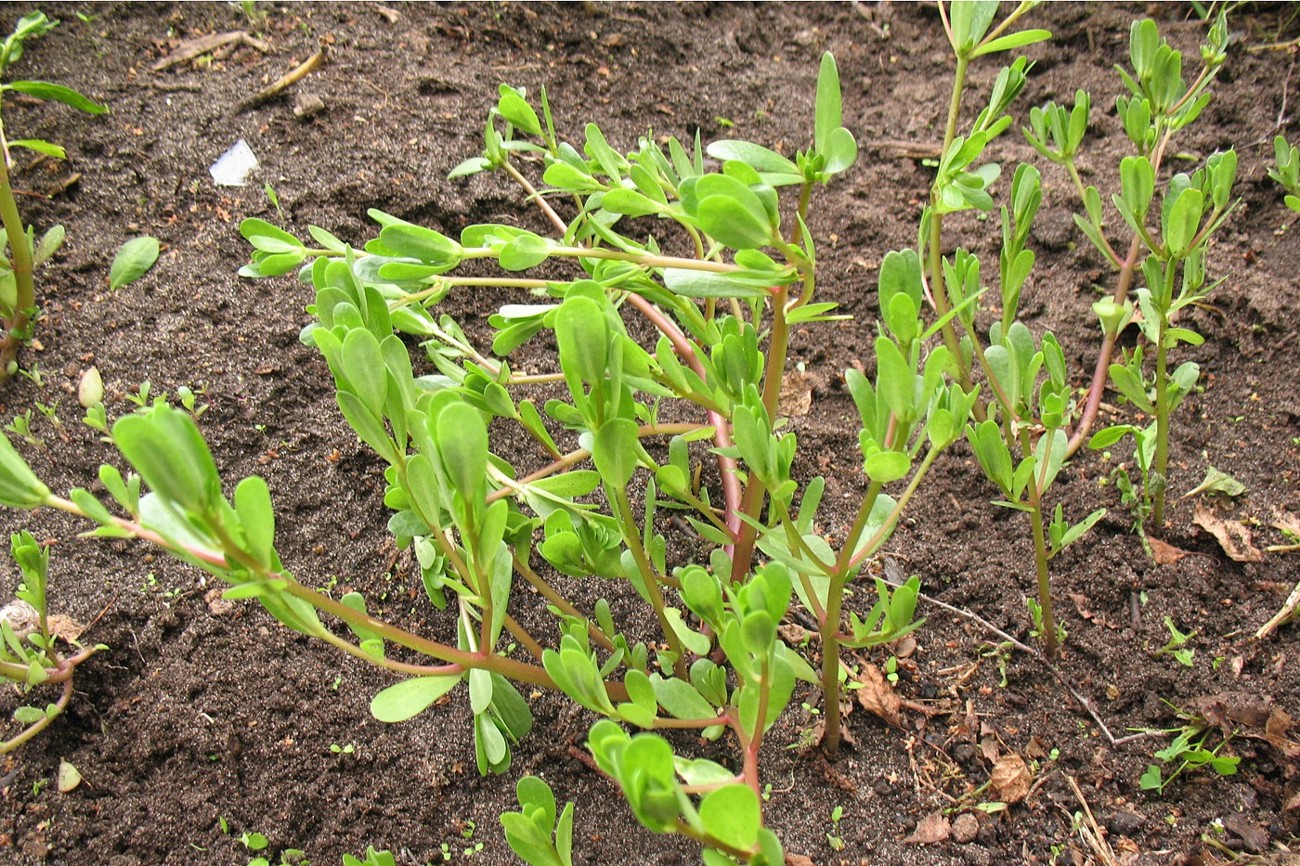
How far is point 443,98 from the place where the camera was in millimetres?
2170

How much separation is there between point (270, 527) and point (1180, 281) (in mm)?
1774

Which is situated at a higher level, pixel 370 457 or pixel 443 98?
pixel 443 98

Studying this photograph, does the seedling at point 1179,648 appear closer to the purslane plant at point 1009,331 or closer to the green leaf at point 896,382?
the purslane plant at point 1009,331

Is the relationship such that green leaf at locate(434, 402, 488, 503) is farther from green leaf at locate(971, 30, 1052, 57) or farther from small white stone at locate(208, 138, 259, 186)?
small white stone at locate(208, 138, 259, 186)

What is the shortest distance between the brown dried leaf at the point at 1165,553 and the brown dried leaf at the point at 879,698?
0.51 m

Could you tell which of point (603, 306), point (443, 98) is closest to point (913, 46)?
point (443, 98)

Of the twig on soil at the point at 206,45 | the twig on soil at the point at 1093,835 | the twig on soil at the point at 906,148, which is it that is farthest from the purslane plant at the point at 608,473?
the twig on soil at the point at 206,45

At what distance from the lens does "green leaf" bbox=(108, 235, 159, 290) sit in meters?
1.80

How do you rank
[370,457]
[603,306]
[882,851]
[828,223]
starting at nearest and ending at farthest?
[603,306] < [882,851] < [370,457] < [828,223]

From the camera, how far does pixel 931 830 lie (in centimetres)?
123

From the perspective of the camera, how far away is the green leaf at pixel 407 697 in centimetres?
90

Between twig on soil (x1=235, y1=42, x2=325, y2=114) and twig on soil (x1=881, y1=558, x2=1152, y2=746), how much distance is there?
1.69 metres

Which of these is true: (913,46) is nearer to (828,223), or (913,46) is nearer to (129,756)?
(828,223)

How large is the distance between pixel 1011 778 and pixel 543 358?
3.55ft
